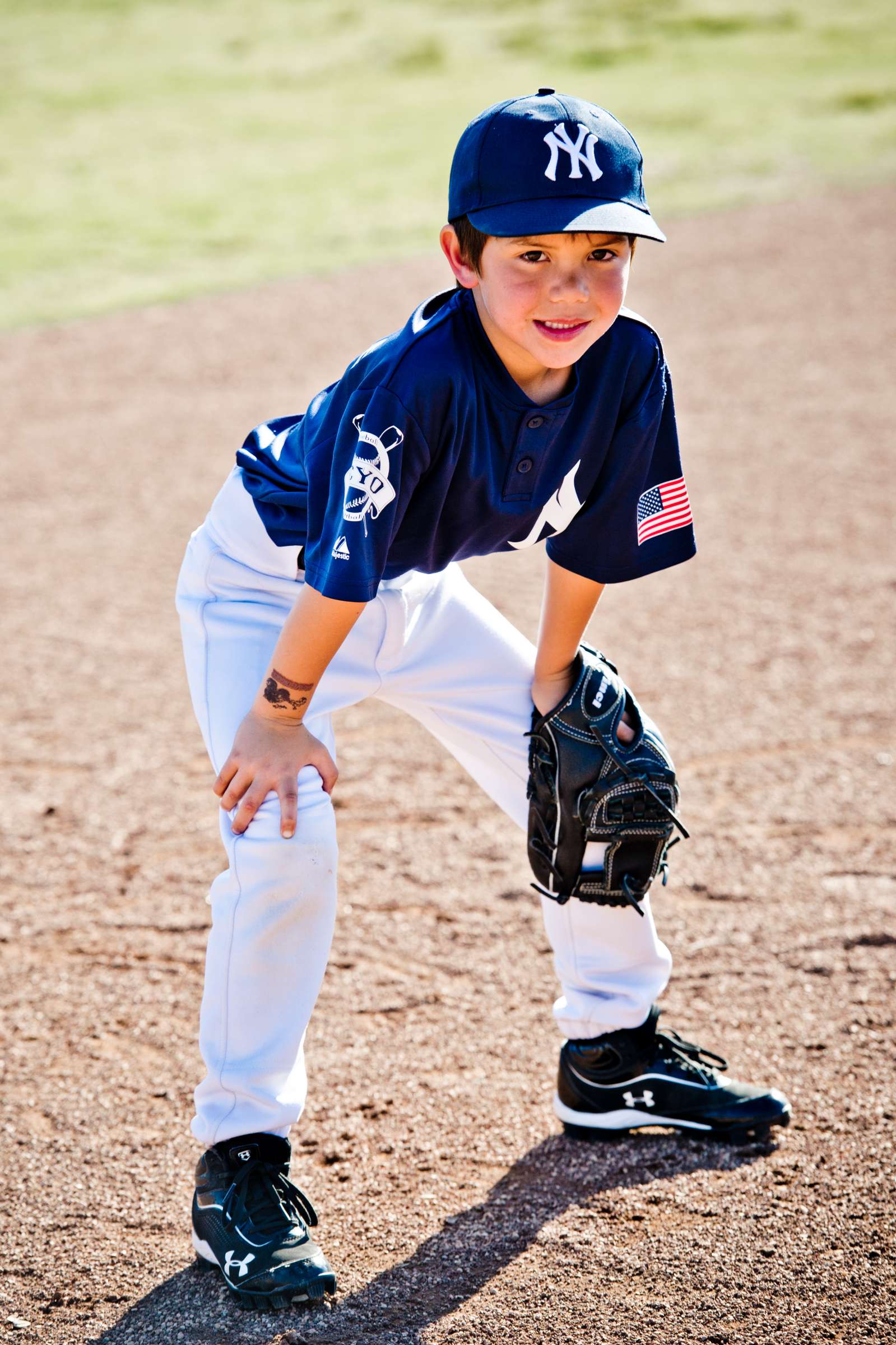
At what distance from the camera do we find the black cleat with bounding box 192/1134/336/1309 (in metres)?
1.90

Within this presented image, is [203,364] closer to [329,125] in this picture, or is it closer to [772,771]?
[772,771]

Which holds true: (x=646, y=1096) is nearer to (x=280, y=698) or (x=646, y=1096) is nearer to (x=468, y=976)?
(x=468, y=976)

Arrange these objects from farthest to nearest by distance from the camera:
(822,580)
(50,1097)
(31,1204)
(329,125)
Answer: (329,125) < (822,580) < (50,1097) < (31,1204)

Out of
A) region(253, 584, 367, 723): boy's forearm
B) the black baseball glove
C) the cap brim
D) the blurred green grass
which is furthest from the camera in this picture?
the blurred green grass

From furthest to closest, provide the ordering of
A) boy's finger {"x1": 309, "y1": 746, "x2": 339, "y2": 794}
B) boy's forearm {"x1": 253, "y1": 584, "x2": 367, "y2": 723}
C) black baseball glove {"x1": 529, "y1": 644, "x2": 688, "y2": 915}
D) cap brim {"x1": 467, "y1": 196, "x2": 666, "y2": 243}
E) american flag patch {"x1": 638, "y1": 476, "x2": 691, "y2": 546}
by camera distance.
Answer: black baseball glove {"x1": 529, "y1": 644, "x2": 688, "y2": 915}
american flag patch {"x1": 638, "y1": 476, "x2": 691, "y2": 546}
boy's finger {"x1": 309, "y1": 746, "x2": 339, "y2": 794}
boy's forearm {"x1": 253, "y1": 584, "x2": 367, "y2": 723}
cap brim {"x1": 467, "y1": 196, "x2": 666, "y2": 243}

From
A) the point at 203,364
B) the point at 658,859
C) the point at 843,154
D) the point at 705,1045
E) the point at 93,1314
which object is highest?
the point at 843,154

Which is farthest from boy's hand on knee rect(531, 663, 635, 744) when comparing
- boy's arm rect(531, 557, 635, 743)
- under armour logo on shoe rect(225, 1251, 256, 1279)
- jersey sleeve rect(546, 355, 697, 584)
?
under armour logo on shoe rect(225, 1251, 256, 1279)

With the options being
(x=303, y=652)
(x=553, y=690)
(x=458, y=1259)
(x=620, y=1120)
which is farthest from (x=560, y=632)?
(x=458, y=1259)

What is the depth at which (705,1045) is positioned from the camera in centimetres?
250

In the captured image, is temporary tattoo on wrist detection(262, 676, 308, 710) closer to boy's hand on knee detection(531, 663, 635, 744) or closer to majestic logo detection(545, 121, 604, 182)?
boy's hand on knee detection(531, 663, 635, 744)

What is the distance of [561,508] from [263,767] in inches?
24.5

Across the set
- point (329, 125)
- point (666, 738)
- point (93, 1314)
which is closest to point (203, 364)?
point (666, 738)

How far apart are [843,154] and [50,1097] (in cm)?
1151

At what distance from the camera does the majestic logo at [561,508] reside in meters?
1.98
